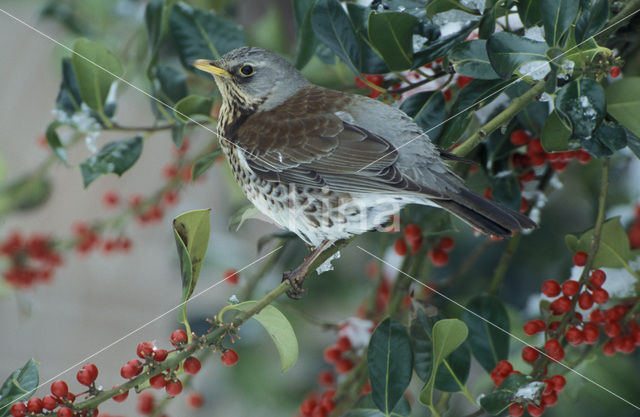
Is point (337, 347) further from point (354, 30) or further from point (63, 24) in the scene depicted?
point (63, 24)

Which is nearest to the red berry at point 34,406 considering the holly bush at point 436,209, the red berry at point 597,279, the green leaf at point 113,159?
the holly bush at point 436,209

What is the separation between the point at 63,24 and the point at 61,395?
71 cm

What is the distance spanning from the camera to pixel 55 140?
2.09 ft

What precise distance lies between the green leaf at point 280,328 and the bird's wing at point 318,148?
122 millimetres

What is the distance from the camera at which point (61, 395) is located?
420 millimetres

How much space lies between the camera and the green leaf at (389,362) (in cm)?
50

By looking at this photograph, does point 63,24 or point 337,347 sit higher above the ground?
point 63,24

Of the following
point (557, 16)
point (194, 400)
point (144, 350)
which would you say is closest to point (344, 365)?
point (194, 400)

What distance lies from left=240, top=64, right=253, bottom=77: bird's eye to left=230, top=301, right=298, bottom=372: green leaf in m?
0.22

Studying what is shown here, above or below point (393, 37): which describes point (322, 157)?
below

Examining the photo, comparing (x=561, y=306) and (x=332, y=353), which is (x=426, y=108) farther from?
(x=332, y=353)

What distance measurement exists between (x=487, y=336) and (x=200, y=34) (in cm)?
40

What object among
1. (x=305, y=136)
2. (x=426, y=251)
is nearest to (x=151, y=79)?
(x=305, y=136)

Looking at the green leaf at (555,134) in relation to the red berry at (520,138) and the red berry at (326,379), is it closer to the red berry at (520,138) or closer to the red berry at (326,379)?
the red berry at (520,138)
